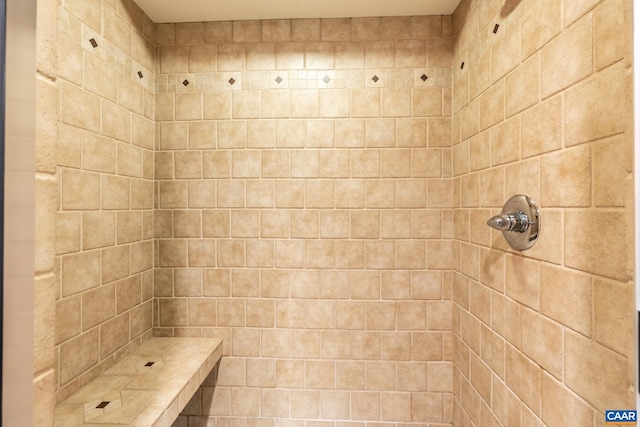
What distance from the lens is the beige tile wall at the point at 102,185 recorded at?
3.92 feet

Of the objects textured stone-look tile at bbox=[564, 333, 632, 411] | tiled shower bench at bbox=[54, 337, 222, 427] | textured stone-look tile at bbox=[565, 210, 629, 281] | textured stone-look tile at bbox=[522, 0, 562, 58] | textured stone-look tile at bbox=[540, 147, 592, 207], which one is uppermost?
textured stone-look tile at bbox=[522, 0, 562, 58]

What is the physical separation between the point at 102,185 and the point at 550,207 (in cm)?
158

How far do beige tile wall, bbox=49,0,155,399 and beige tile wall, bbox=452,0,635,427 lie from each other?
1.52 metres

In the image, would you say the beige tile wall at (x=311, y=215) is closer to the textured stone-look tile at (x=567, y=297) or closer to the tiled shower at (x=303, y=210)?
the tiled shower at (x=303, y=210)

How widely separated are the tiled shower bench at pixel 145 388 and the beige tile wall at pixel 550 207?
115 centimetres

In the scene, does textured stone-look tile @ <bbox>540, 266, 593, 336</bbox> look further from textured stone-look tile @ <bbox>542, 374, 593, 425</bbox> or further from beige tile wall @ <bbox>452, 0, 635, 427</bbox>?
textured stone-look tile @ <bbox>542, 374, 593, 425</bbox>

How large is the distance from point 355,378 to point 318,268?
58 centimetres

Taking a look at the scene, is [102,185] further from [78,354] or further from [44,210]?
[44,210]

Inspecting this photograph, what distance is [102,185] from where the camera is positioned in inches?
53.9

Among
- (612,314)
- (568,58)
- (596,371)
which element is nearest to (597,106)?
(568,58)

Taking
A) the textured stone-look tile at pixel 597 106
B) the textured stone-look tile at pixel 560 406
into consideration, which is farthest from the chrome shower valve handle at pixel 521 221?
the textured stone-look tile at pixel 560 406

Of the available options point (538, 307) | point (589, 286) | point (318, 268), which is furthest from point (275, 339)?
point (589, 286)

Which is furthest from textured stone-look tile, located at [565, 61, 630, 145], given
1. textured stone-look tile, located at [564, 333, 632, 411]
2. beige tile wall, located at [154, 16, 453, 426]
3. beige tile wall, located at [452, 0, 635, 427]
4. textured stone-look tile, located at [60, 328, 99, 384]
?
textured stone-look tile, located at [60, 328, 99, 384]

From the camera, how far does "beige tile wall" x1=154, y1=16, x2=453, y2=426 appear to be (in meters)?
1.68
